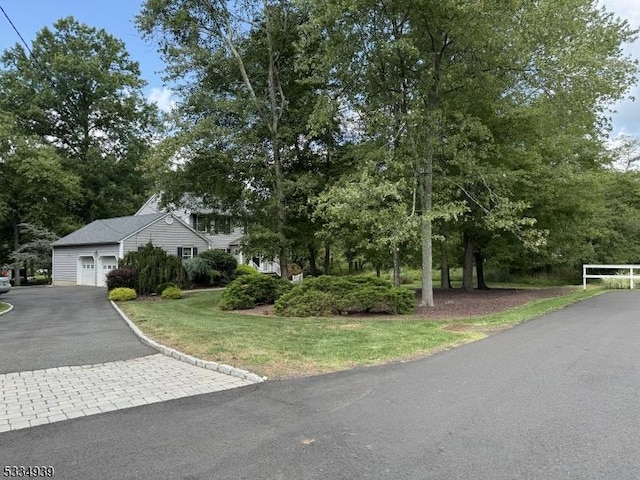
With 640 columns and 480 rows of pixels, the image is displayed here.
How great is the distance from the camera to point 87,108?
40.7 meters

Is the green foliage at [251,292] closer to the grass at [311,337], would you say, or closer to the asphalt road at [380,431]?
the grass at [311,337]

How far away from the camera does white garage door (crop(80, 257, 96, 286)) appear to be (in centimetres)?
2936

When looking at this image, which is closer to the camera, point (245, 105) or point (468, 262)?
point (245, 105)

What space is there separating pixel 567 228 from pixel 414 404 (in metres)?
17.1

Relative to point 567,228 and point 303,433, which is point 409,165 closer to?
point 567,228

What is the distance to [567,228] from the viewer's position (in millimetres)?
19109

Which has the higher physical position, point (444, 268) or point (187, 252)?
point (187, 252)

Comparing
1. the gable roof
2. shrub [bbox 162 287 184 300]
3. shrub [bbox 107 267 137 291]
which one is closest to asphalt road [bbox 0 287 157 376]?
shrub [bbox 162 287 184 300]

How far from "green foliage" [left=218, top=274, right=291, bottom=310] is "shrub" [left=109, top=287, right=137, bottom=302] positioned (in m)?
5.77

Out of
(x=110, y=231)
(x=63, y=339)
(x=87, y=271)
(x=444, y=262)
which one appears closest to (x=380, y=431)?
(x=63, y=339)

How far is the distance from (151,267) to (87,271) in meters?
11.0

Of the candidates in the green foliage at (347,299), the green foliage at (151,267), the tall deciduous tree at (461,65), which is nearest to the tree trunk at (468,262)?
the tall deciduous tree at (461,65)

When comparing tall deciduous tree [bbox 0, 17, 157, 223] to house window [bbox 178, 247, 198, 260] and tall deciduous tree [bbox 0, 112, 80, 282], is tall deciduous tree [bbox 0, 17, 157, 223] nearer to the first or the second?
tall deciduous tree [bbox 0, 112, 80, 282]

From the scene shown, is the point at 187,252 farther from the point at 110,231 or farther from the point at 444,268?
the point at 444,268
